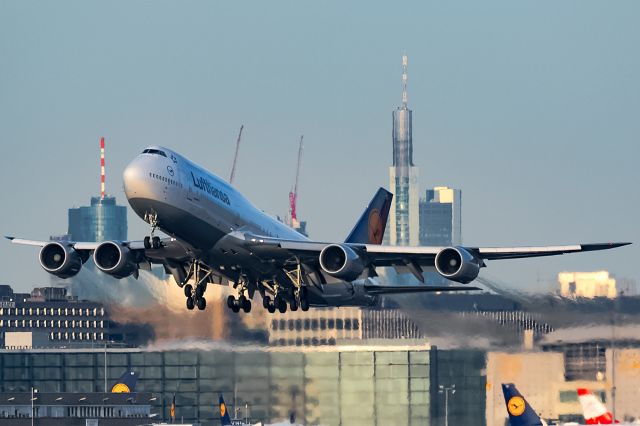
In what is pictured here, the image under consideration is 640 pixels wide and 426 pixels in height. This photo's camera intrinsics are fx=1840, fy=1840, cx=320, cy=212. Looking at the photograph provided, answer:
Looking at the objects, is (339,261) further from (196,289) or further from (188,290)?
(188,290)

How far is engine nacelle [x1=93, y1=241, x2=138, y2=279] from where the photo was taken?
82.1 meters

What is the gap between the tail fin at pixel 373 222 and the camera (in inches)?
3816

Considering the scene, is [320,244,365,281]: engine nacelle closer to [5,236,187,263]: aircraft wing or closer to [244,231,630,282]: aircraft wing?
[244,231,630,282]: aircraft wing

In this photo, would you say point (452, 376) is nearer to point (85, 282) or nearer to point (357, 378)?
point (357, 378)

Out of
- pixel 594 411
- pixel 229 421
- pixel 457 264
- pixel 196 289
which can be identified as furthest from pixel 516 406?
pixel 196 289

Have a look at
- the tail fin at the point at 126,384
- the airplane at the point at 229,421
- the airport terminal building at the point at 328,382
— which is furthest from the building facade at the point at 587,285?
the tail fin at the point at 126,384

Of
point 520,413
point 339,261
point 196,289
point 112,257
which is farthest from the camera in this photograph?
point 520,413

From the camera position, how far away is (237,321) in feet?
368

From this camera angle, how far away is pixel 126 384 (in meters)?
122

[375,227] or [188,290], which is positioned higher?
[375,227]

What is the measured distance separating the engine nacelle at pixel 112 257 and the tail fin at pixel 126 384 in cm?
3988

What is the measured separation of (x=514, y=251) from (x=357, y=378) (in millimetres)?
34258

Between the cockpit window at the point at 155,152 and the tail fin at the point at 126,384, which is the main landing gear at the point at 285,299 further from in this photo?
the tail fin at the point at 126,384

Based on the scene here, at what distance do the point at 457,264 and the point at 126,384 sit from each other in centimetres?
4584
